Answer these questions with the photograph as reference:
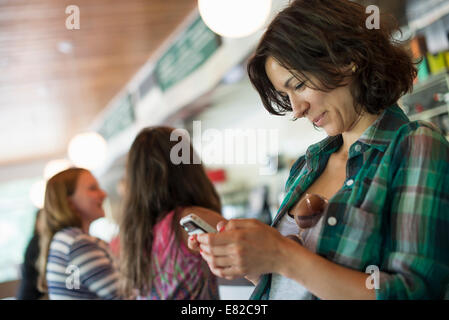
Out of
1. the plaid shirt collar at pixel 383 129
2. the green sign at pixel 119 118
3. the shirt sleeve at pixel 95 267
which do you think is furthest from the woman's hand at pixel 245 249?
the green sign at pixel 119 118

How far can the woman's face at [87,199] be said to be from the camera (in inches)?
70.9

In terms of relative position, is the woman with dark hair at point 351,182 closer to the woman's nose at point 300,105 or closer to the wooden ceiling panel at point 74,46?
the woman's nose at point 300,105

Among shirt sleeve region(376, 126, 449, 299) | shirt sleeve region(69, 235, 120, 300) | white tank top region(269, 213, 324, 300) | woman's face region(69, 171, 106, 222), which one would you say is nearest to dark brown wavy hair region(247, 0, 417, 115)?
shirt sleeve region(376, 126, 449, 299)

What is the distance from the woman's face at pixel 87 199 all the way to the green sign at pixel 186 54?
1990 mm

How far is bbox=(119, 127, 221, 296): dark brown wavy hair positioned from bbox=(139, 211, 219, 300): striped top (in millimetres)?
48

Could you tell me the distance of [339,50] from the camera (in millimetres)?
794

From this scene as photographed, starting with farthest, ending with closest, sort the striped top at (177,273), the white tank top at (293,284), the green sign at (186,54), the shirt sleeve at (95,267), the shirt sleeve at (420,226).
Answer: the green sign at (186,54), the shirt sleeve at (95,267), the striped top at (177,273), the white tank top at (293,284), the shirt sleeve at (420,226)

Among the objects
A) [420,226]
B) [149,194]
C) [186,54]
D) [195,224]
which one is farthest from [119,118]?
[420,226]

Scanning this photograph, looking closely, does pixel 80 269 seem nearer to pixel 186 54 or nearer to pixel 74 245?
pixel 74 245

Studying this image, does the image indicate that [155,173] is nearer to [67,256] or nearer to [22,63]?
[67,256]

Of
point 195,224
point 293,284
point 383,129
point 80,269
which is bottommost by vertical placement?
point 80,269

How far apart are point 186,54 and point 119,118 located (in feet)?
7.78

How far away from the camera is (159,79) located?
179 inches
